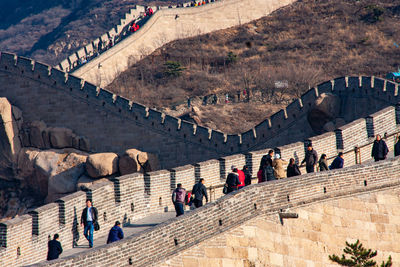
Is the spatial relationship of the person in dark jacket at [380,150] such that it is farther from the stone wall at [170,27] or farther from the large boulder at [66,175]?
the stone wall at [170,27]

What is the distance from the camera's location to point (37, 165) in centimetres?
4022

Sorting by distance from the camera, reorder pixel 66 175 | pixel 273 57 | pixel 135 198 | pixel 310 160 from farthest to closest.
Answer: pixel 273 57
pixel 66 175
pixel 310 160
pixel 135 198

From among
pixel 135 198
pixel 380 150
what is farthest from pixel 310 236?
pixel 135 198

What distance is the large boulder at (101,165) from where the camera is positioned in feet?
123

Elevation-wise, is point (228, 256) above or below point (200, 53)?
below

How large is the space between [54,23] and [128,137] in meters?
65.4

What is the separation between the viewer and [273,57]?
2456 inches

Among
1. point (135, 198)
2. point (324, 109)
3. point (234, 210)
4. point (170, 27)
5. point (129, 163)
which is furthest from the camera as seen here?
point (170, 27)

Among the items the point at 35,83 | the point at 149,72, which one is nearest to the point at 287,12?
the point at 149,72

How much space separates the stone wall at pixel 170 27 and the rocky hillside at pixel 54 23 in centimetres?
→ 1967

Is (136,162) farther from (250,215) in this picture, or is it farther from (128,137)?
(250,215)

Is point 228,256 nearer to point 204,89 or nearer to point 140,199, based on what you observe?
point 140,199

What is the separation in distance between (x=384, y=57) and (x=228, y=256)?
44794 mm

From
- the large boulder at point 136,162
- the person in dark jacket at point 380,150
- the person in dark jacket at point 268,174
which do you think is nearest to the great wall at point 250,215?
the person in dark jacket at point 268,174
